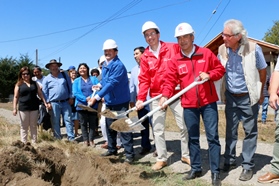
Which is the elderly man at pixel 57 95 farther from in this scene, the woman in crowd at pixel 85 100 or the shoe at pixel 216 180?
the shoe at pixel 216 180

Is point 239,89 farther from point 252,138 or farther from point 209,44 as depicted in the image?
point 209,44

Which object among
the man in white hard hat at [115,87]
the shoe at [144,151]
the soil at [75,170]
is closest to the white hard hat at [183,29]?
the man in white hard hat at [115,87]

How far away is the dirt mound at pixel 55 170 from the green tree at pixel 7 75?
1091 inches

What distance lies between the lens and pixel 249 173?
421 cm

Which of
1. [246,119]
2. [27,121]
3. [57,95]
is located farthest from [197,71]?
[27,121]

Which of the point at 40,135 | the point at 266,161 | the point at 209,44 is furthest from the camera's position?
the point at 209,44

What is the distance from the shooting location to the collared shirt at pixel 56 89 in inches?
277

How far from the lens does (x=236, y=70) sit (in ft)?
13.8

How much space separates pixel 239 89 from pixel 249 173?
1.12 m

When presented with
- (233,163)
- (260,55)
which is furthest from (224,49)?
(233,163)

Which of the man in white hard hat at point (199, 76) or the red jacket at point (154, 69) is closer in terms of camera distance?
the man in white hard hat at point (199, 76)

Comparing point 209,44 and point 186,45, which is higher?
point 209,44

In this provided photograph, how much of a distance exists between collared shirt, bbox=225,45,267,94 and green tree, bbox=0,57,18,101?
2915 centimetres

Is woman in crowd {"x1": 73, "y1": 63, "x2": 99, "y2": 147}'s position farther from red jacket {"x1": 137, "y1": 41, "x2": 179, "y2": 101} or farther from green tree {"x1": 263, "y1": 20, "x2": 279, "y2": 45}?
green tree {"x1": 263, "y1": 20, "x2": 279, "y2": 45}
